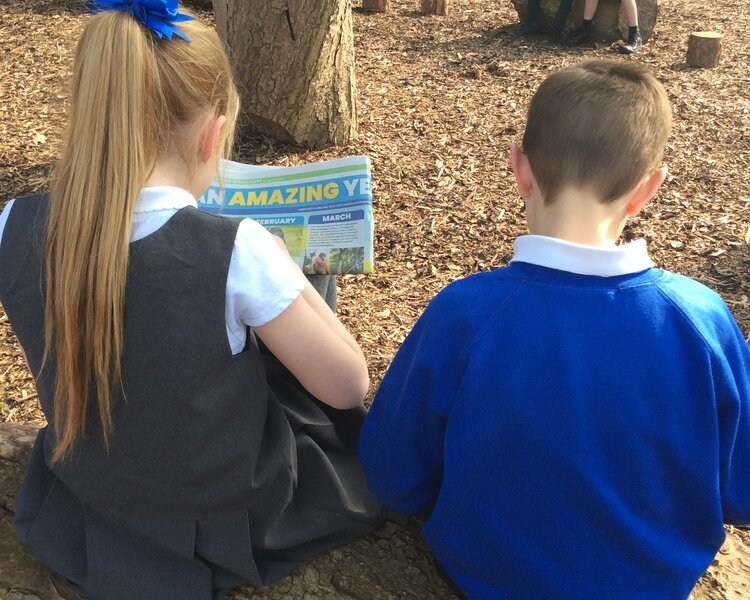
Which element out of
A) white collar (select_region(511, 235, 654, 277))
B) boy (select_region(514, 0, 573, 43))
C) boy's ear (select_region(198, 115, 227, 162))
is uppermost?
boy (select_region(514, 0, 573, 43))

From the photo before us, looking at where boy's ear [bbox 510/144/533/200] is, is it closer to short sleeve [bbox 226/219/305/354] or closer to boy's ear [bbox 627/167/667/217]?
boy's ear [bbox 627/167/667/217]

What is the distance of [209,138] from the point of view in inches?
65.7

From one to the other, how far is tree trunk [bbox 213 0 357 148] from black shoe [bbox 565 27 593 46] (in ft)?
10.2

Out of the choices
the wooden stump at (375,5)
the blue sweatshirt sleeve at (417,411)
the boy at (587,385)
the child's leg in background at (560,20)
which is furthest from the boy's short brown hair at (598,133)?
the wooden stump at (375,5)

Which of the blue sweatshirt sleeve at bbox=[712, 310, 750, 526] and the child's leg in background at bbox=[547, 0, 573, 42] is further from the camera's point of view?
the child's leg in background at bbox=[547, 0, 573, 42]

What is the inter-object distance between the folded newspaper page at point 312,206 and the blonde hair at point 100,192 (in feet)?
2.58

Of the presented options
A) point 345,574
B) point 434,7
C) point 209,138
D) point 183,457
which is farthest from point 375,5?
point 183,457

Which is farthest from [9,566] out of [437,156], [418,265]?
[437,156]

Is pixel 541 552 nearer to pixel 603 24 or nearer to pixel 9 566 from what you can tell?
pixel 9 566

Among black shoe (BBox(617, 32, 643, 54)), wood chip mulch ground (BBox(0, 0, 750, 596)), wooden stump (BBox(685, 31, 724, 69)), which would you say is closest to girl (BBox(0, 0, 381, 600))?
wood chip mulch ground (BBox(0, 0, 750, 596))

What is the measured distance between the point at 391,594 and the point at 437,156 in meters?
3.14

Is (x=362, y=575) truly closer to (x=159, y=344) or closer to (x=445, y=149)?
(x=159, y=344)

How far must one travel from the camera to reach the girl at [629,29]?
6.52 metres

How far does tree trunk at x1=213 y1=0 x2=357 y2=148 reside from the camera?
4195mm
